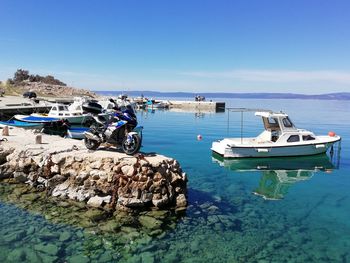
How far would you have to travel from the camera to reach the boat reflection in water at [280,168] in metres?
15.9

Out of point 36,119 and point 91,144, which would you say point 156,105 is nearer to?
point 36,119

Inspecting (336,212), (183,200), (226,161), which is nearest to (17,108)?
(226,161)

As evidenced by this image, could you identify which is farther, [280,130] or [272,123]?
[272,123]

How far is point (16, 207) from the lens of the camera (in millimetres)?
11164

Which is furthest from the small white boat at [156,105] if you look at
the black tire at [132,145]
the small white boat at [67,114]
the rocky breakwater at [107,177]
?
the black tire at [132,145]

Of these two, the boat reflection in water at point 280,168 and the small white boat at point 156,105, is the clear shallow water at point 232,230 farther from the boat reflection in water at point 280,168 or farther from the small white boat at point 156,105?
the small white boat at point 156,105

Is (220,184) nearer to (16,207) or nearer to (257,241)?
(257,241)

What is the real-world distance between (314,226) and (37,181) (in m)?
9.93

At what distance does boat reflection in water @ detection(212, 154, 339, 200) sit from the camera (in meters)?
15.9

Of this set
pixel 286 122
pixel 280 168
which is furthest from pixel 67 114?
pixel 280 168

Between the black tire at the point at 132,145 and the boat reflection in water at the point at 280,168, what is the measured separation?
5.74m

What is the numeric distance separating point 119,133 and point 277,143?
1265cm

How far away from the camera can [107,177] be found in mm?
11469

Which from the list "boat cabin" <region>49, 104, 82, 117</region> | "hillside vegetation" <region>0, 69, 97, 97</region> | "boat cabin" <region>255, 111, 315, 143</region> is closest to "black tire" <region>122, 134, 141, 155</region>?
"boat cabin" <region>255, 111, 315, 143</region>
